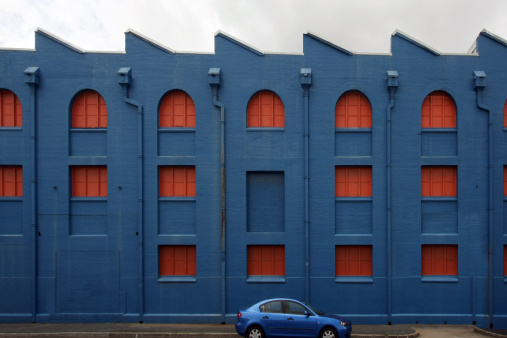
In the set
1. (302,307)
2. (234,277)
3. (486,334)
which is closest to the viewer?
(302,307)

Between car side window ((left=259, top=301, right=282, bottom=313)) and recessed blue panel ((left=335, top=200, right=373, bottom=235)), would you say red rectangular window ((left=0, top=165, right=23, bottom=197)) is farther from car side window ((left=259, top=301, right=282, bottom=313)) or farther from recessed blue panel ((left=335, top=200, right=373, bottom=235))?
recessed blue panel ((left=335, top=200, right=373, bottom=235))

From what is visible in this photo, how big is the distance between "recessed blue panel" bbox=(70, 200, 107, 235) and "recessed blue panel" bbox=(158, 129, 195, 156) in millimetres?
3131

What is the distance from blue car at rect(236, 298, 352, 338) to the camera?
12.4 meters

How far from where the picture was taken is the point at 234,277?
15.0 meters

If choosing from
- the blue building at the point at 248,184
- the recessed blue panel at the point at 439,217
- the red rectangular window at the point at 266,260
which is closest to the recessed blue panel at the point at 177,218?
the blue building at the point at 248,184

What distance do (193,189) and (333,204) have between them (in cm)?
548

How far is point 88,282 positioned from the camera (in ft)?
49.4

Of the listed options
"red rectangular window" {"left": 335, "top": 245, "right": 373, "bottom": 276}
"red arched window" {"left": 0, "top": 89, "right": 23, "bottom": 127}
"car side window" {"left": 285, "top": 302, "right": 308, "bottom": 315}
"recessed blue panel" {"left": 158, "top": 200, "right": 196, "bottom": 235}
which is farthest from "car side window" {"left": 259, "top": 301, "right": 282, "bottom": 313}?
"red arched window" {"left": 0, "top": 89, "right": 23, "bottom": 127}

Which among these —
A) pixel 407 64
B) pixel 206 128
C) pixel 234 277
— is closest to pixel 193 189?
pixel 206 128

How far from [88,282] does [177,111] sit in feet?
24.3

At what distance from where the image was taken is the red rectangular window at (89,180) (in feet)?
50.5

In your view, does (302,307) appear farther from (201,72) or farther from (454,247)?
(201,72)

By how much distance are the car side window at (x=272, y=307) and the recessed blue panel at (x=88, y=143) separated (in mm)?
8334

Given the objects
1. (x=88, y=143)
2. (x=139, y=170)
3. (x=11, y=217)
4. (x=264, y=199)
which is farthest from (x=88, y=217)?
→ (x=264, y=199)
